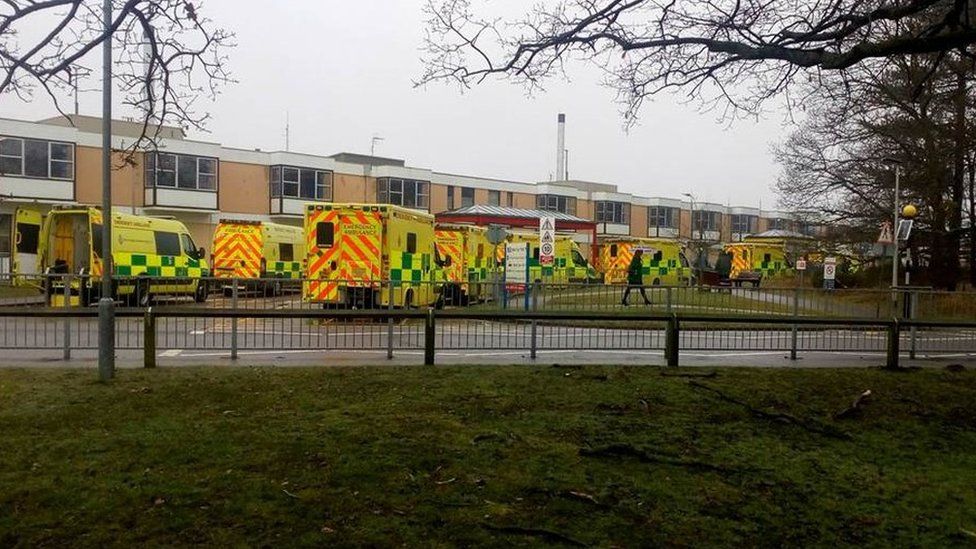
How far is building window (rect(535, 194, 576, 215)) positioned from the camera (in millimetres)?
63506

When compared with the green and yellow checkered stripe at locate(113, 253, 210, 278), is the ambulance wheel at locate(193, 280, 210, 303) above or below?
below

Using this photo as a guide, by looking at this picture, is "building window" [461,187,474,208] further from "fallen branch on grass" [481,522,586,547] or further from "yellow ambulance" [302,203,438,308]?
"fallen branch on grass" [481,522,586,547]

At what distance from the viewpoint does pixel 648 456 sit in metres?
5.53

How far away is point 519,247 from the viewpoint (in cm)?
1992

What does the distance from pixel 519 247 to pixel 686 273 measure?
21.4m

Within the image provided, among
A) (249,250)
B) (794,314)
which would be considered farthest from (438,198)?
(794,314)

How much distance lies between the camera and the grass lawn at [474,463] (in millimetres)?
4168

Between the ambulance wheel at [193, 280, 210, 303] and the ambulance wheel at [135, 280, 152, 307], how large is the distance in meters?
0.77

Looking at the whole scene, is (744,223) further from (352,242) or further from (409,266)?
(352,242)

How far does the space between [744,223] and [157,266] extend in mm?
72604

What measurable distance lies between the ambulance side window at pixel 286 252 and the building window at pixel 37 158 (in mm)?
13051

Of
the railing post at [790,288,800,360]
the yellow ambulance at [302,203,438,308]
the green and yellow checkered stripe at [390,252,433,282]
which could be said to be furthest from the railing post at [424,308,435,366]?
the green and yellow checkered stripe at [390,252,433,282]

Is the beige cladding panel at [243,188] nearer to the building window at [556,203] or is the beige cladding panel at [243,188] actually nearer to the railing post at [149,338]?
the building window at [556,203]

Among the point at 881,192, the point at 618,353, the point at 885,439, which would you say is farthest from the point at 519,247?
the point at 881,192
